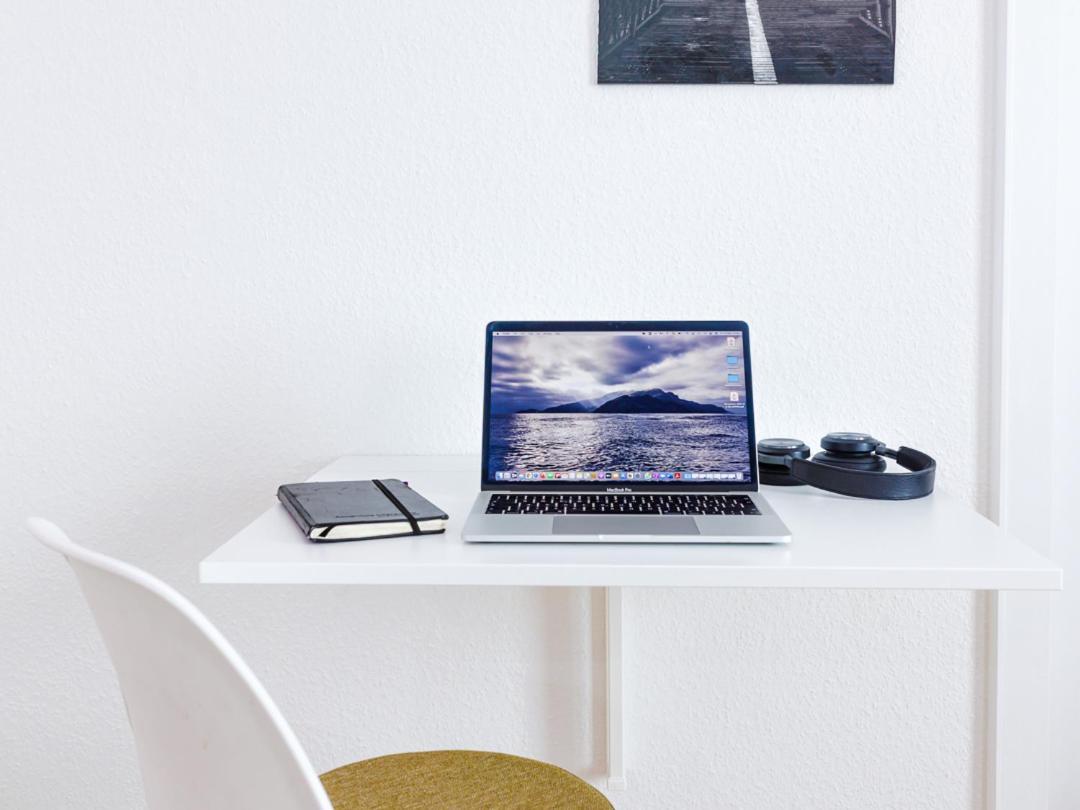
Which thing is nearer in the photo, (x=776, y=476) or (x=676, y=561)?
(x=676, y=561)

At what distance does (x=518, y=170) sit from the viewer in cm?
138

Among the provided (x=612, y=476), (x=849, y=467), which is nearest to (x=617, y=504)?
(x=612, y=476)

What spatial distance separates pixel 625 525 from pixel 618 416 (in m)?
0.20

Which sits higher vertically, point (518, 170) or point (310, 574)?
point (518, 170)

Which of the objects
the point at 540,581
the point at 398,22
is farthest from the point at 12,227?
the point at 540,581

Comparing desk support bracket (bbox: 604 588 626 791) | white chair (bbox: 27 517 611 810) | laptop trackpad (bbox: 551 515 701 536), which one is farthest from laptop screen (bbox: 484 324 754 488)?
white chair (bbox: 27 517 611 810)

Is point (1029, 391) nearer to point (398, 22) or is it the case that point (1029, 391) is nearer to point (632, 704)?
point (632, 704)

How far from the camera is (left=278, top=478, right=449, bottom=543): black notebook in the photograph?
3.24 ft

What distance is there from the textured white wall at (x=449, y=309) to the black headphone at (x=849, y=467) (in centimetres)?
17

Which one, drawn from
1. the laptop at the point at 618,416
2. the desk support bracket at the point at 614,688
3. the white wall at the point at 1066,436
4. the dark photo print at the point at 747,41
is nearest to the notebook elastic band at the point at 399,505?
the laptop at the point at 618,416

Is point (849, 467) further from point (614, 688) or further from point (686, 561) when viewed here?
point (614, 688)

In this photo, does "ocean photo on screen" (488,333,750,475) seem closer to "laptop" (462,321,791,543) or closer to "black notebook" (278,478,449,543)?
"laptop" (462,321,791,543)

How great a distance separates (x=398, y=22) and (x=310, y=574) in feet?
2.67

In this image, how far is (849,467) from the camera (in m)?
1.17
